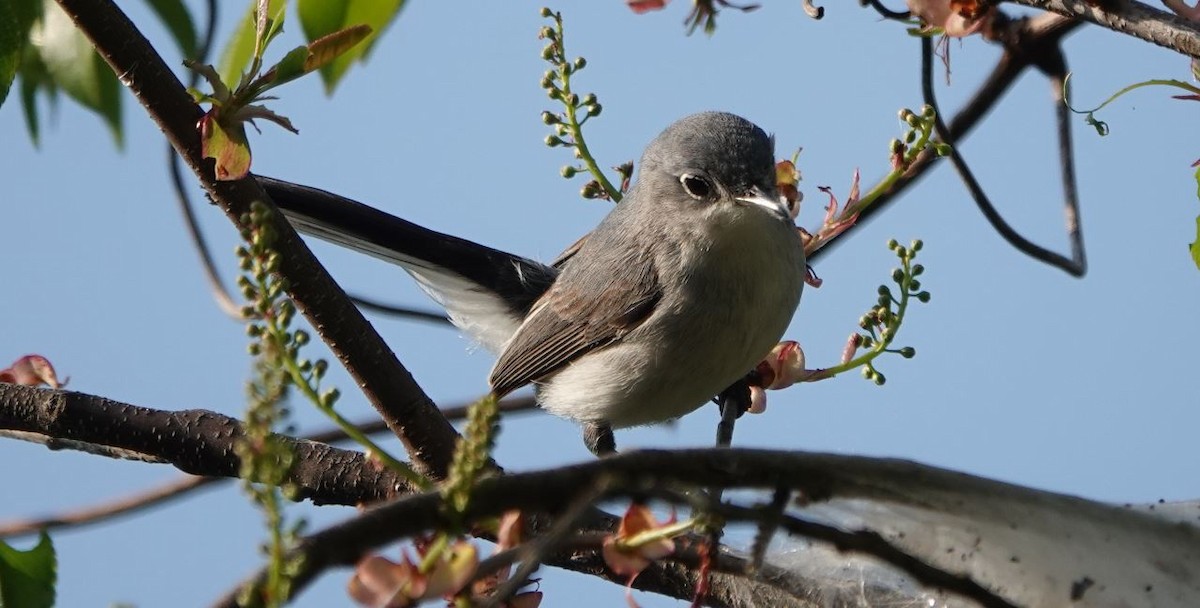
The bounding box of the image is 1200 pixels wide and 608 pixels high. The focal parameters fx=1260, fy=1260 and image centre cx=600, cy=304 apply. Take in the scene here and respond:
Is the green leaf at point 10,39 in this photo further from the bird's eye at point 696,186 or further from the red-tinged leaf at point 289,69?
the bird's eye at point 696,186

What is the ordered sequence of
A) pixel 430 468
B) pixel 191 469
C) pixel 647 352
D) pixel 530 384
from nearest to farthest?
pixel 430 468 → pixel 191 469 → pixel 647 352 → pixel 530 384

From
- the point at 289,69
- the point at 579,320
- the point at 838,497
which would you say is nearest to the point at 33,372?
the point at 289,69

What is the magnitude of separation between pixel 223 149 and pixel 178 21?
2.70 ft

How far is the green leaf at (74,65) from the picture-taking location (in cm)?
239

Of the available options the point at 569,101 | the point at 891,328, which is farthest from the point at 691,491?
the point at 569,101

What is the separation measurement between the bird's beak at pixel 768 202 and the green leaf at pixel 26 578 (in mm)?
1730

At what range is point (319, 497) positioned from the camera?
2.46 m

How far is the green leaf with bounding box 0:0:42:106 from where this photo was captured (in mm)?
1760

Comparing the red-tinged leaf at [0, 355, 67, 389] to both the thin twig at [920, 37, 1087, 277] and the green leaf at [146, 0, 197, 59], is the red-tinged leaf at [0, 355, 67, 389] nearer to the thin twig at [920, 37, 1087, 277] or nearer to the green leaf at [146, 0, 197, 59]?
the green leaf at [146, 0, 197, 59]

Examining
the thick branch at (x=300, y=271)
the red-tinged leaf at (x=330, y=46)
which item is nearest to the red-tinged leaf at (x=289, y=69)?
the red-tinged leaf at (x=330, y=46)

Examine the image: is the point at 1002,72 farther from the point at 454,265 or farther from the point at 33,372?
the point at 33,372

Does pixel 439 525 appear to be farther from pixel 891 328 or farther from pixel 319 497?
pixel 319 497

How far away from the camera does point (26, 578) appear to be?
1.50 meters

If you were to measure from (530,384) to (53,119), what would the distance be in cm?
163
